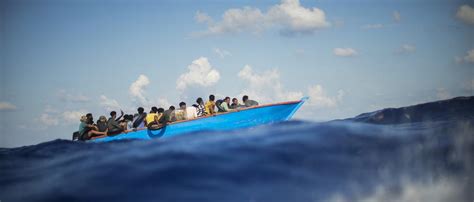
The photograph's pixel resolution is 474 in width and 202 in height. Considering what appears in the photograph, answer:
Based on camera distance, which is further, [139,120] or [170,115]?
[139,120]

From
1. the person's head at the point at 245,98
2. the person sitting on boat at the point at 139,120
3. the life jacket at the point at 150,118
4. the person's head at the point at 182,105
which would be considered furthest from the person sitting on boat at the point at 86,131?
the person's head at the point at 245,98

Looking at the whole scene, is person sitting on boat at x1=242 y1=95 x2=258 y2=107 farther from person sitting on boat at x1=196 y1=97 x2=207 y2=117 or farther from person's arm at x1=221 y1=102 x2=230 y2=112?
person sitting on boat at x1=196 y1=97 x2=207 y2=117

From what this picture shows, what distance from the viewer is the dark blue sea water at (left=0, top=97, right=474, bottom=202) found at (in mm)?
7500

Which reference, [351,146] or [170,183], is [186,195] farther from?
[351,146]

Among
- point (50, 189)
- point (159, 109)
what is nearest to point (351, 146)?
point (50, 189)

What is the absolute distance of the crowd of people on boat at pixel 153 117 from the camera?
662 inches

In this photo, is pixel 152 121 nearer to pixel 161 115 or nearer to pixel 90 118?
pixel 161 115

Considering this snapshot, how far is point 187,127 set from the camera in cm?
1631

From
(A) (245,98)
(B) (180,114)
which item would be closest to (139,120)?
(B) (180,114)

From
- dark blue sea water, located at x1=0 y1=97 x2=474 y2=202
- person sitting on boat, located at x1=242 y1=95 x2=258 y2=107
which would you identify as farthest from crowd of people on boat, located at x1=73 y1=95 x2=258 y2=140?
dark blue sea water, located at x1=0 y1=97 x2=474 y2=202

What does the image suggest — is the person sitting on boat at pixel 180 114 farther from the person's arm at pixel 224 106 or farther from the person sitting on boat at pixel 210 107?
the person's arm at pixel 224 106

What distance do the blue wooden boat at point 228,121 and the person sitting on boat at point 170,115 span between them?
14.5 inches

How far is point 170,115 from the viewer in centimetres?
1689

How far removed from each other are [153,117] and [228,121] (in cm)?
384
